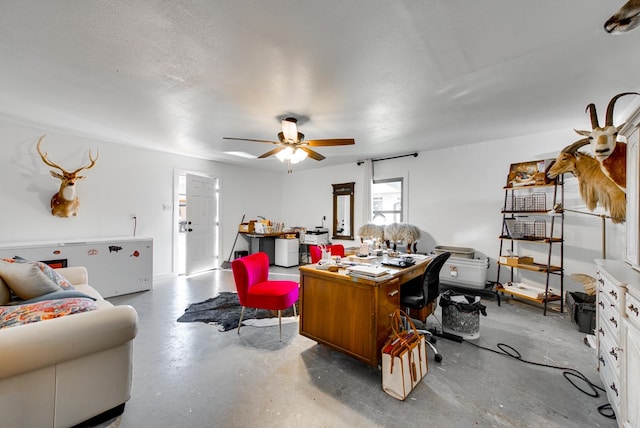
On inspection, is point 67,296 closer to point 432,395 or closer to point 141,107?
point 141,107

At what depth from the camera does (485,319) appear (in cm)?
315

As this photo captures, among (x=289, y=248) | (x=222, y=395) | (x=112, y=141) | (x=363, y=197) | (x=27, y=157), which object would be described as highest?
(x=112, y=141)

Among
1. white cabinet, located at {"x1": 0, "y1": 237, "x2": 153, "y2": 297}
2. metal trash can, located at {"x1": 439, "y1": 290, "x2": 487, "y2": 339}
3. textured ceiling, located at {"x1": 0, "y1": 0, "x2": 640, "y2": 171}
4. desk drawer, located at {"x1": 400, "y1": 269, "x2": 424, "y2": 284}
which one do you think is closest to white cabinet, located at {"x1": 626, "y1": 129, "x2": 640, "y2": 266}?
textured ceiling, located at {"x1": 0, "y1": 0, "x2": 640, "y2": 171}

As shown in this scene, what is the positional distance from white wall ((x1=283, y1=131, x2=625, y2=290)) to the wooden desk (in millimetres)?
2557

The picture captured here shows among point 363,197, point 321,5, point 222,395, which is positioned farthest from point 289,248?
point 321,5

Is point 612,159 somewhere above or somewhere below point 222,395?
above

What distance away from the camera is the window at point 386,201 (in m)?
5.29

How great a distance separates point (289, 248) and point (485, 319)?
4.00 metres

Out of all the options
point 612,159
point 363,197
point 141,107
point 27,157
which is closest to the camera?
point 612,159

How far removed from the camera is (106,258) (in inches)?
150

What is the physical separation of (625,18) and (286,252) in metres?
5.58

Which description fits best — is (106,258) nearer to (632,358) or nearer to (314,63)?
(314,63)

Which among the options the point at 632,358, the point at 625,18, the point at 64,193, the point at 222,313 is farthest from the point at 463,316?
the point at 64,193

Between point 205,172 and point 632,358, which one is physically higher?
point 205,172
